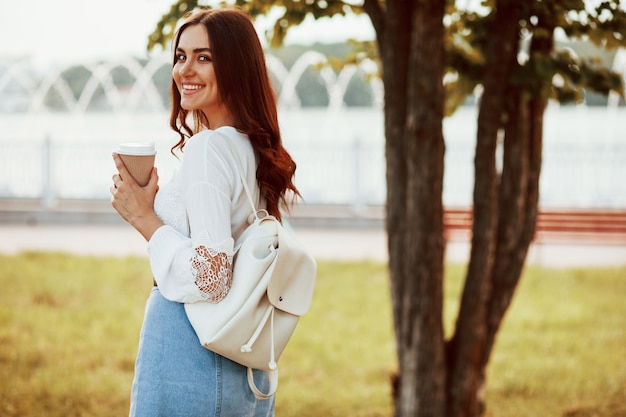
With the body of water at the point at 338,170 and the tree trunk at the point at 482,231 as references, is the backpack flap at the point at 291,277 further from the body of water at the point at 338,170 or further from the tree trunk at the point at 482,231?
the body of water at the point at 338,170

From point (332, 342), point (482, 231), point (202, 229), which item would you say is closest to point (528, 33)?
point (482, 231)

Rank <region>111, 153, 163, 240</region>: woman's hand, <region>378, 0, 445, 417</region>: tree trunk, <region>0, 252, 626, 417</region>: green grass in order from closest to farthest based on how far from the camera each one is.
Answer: <region>111, 153, 163, 240</region>: woman's hand
<region>378, 0, 445, 417</region>: tree trunk
<region>0, 252, 626, 417</region>: green grass

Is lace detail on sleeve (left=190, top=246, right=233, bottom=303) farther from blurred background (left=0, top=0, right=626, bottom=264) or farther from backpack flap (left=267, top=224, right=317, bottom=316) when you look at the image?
blurred background (left=0, top=0, right=626, bottom=264)

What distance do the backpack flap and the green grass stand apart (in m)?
2.95

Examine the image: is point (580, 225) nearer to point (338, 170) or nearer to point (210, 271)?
point (338, 170)

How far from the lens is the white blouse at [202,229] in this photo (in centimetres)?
182

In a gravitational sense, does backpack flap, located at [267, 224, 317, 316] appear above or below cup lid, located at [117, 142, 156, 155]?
below

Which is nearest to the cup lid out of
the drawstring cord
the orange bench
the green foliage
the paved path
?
the drawstring cord

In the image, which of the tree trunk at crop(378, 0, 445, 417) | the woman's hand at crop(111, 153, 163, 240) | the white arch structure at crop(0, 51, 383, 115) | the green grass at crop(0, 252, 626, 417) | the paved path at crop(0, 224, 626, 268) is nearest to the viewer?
the woman's hand at crop(111, 153, 163, 240)

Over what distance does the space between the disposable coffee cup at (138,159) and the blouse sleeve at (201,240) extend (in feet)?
0.30

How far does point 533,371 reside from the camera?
538 centimetres

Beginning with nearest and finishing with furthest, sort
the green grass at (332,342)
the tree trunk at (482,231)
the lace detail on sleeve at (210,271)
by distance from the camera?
the lace detail on sleeve at (210,271)
the tree trunk at (482,231)
the green grass at (332,342)

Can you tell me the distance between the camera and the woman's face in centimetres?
199

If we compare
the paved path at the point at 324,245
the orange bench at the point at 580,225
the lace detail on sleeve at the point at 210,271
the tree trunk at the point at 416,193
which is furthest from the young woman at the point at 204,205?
the orange bench at the point at 580,225
